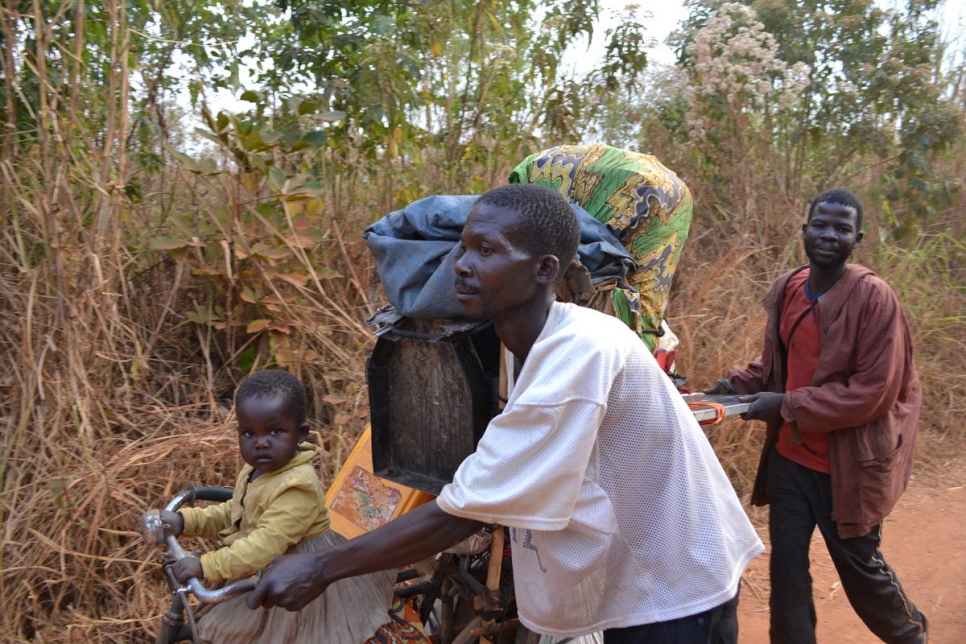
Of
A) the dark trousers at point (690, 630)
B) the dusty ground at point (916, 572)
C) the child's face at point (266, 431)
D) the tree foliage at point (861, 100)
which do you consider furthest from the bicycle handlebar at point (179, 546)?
the tree foliage at point (861, 100)

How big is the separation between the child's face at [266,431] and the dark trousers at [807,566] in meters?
2.06

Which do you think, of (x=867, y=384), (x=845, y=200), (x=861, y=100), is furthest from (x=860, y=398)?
(x=861, y=100)

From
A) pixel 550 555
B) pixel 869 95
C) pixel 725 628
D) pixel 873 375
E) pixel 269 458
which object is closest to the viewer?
pixel 550 555

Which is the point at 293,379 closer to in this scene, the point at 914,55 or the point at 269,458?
the point at 269,458

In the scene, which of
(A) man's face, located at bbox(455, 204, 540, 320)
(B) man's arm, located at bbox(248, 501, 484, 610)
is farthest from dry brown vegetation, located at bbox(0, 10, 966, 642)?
(A) man's face, located at bbox(455, 204, 540, 320)

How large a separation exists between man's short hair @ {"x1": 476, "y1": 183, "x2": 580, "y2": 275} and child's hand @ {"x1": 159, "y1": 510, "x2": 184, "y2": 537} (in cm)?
117

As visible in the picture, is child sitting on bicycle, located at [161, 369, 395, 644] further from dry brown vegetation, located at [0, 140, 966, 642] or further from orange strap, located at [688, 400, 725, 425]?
dry brown vegetation, located at [0, 140, 966, 642]

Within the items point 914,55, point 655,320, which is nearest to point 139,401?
point 655,320

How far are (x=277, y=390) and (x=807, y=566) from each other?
2247 millimetres

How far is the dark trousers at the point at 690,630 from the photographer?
1.90m

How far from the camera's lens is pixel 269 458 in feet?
7.36

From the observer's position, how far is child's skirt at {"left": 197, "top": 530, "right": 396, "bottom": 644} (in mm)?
2195

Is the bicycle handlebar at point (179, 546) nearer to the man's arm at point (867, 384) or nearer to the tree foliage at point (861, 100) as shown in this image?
the man's arm at point (867, 384)

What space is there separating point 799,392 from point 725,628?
4.43 feet
